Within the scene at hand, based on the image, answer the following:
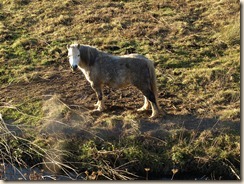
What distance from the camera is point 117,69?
10.6 metres

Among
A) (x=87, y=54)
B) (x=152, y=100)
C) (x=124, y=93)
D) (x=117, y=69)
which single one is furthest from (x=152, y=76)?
(x=124, y=93)

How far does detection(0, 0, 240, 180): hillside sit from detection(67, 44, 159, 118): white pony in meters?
0.77

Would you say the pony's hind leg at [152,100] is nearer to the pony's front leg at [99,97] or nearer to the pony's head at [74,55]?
the pony's front leg at [99,97]

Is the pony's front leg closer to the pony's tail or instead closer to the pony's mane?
the pony's mane

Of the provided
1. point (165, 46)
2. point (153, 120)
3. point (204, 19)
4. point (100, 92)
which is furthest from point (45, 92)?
point (204, 19)

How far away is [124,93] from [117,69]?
1.66 m

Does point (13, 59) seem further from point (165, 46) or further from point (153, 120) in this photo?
point (153, 120)

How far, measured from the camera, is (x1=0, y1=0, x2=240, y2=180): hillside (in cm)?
970

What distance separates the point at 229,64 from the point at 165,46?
7.95 ft

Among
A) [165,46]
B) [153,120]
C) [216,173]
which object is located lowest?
[216,173]

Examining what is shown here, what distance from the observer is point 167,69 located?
13344mm

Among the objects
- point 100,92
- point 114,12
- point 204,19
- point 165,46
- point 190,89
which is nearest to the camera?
point 100,92

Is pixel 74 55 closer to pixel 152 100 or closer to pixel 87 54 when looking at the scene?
pixel 87 54

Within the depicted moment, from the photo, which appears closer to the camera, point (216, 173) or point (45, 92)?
point (216, 173)
